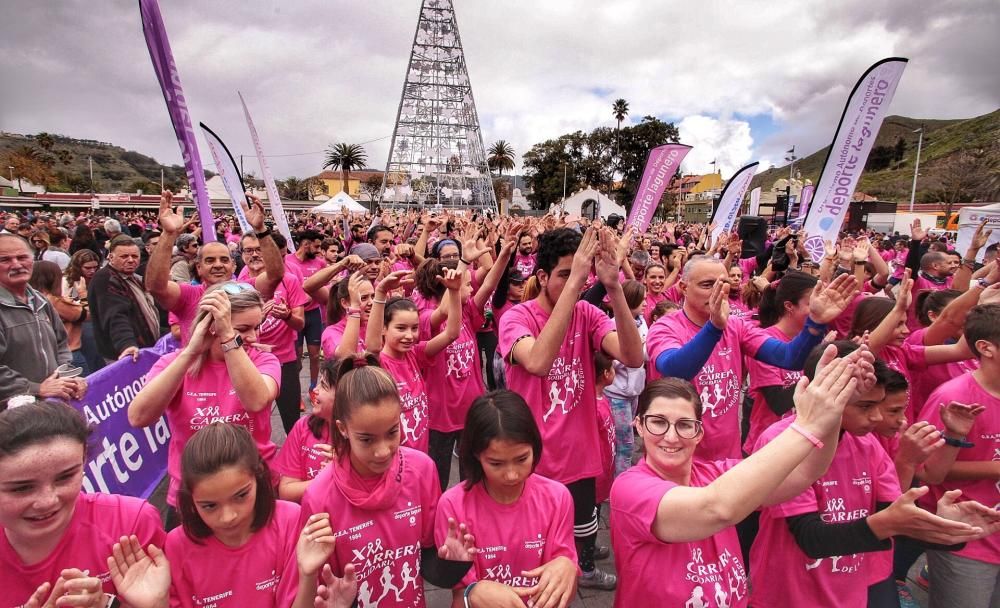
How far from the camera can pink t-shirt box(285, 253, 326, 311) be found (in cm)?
576

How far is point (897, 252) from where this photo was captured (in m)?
11.5

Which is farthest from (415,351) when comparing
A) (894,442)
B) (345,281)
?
(894,442)

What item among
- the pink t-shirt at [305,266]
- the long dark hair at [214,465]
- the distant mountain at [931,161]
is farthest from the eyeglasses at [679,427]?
the distant mountain at [931,161]

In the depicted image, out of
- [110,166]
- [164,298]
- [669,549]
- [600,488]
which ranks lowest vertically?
[600,488]

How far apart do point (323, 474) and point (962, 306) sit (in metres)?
3.80

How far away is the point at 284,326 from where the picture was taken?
4570 mm

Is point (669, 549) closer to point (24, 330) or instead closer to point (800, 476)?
point (800, 476)

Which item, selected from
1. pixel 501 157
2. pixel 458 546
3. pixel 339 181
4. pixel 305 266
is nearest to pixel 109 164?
pixel 339 181

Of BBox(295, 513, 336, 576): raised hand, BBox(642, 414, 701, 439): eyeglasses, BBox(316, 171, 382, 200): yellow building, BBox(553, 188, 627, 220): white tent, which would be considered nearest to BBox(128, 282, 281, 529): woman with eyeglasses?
BBox(295, 513, 336, 576): raised hand

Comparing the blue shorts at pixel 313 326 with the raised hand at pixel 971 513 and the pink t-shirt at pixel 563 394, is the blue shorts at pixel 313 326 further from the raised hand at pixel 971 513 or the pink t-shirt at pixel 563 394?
the raised hand at pixel 971 513

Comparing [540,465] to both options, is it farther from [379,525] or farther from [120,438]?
[120,438]

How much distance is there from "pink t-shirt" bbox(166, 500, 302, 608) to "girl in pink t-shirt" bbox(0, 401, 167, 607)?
0.10m

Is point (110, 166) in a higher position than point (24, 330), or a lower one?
higher

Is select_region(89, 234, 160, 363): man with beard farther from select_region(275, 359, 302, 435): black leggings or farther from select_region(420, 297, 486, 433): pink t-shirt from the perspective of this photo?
select_region(420, 297, 486, 433): pink t-shirt
